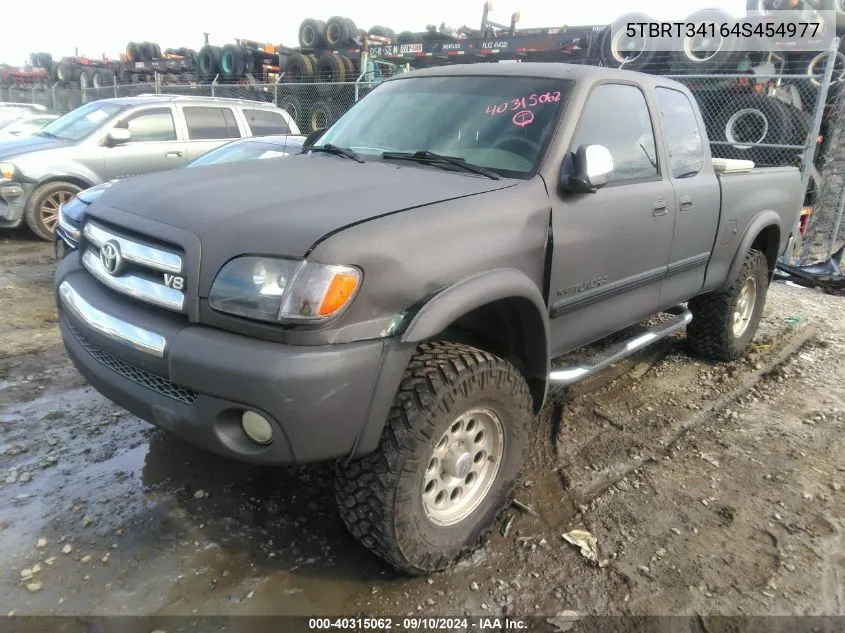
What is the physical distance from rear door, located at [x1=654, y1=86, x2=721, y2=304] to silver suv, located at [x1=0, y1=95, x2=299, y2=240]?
548cm

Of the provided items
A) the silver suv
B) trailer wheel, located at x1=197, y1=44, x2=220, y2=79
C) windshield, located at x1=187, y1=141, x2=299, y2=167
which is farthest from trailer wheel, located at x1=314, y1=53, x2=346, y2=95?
windshield, located at x1=187, y1=141, x2=299, y2=167

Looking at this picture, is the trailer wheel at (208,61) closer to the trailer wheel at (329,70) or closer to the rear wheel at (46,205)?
the trailer wheel at (329,70)

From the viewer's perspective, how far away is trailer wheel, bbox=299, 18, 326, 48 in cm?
1448

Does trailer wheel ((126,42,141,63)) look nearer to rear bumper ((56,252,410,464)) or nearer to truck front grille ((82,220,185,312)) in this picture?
truck front grille ((82,220,185,312))

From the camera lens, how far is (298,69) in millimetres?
13922

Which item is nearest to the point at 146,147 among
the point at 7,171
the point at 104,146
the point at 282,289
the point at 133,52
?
the point at 104,146

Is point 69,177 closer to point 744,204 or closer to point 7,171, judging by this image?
point 7,171

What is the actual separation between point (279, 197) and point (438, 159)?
86cm

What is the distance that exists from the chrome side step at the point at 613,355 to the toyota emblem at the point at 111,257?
186cm

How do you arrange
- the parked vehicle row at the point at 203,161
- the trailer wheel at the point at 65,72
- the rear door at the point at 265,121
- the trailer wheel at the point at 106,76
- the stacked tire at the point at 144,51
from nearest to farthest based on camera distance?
the parked vehicle row at the point at 203,161 → the rear door at the point at 265,121 → the stacked tire at the point at 144,51 → the trailer wheel at the point at 106,76 → the trailer wheel at the point at 65,72

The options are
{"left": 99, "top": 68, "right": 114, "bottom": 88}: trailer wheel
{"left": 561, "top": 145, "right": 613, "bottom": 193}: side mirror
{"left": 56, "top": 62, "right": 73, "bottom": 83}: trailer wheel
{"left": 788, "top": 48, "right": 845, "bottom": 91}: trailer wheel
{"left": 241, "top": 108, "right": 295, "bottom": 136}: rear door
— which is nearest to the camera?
{"left": 561, "top": 145, "right": 613, "bottom": 193}: side mirror

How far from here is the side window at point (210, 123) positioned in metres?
8.36

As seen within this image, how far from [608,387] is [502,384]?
2078 millimetres

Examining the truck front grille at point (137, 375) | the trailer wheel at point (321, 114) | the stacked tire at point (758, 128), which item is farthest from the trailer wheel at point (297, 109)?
the truck front grille at point (137, 375)
